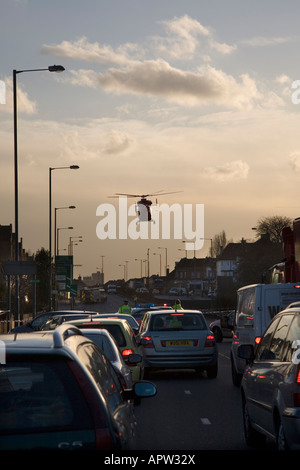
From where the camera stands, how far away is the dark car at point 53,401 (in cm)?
524

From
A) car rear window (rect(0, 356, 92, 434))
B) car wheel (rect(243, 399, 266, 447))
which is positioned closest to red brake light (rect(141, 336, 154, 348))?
car wheel (rect(243, 399, 266, 447))

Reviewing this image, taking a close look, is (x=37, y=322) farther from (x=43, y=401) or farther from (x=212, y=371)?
(x=43, y=401)

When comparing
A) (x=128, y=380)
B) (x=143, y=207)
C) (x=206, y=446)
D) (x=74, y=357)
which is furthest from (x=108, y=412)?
(x=143, y=207)

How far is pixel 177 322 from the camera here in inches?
865

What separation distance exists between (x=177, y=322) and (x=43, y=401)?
16584 millimetres

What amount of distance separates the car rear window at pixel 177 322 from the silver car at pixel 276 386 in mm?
10513

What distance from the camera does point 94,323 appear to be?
15477 mm

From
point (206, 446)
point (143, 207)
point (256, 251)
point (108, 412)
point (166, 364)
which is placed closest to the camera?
point (108, 412)

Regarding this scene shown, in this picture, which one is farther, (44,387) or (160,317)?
(160,317)

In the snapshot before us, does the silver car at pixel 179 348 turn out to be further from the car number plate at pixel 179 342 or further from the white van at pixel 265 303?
the white van at pixel 265 303

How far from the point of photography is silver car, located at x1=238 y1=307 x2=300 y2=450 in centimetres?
811

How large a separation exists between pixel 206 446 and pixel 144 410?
4.62m

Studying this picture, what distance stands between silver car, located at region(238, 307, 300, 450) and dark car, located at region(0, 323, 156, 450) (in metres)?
2.60

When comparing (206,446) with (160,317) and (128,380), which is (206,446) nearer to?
(128,380)
